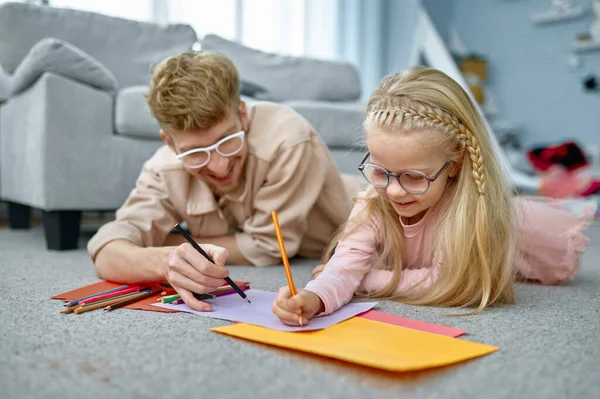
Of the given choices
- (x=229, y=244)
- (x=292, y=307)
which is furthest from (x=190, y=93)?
(x=292, y=307)

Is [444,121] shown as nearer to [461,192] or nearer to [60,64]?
[461,192]

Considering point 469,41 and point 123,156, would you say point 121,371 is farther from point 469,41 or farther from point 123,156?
point 469,41

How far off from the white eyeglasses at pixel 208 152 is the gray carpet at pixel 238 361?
40 centimetres

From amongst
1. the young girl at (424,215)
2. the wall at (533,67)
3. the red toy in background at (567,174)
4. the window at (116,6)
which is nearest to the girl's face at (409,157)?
the young girl at (424,215)

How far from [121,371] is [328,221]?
0.99 metres

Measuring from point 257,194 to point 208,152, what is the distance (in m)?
0.25

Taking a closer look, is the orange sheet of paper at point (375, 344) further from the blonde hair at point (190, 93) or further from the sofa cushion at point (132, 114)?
the sofa cushion at point (132, 114)

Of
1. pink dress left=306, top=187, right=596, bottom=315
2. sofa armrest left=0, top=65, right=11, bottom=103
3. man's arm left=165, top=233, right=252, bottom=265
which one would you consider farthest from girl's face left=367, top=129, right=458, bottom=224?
sofa armrest left=0, top=65, right=11, bottom=103

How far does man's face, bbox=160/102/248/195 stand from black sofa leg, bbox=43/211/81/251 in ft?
2.16

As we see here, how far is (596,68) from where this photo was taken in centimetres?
378

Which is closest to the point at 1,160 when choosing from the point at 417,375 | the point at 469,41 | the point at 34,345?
the point at 34,345

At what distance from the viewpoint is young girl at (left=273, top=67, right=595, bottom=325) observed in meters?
0.94

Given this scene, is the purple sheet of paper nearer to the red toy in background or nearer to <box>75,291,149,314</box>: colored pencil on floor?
<box>75,291,149,314</box>: colored pencil on floor

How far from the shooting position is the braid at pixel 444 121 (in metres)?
0.94
